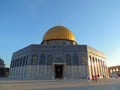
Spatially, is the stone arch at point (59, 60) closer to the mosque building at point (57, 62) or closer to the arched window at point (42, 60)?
the mosque building at point (57, 62)

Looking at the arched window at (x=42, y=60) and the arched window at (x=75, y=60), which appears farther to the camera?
the arched window at (x=75, y=60)

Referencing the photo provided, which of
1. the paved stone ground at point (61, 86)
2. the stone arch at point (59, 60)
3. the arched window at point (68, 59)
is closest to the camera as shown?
the paved stone ground at point (61, 86)

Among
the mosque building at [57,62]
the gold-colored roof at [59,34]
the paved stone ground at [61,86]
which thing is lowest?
the paved stone ground at [61,86]

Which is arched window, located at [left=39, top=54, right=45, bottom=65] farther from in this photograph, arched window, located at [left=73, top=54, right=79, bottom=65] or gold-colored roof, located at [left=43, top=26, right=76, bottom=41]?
gold-colored roof, located at [left=43, top=26, right=76, bottom=41]

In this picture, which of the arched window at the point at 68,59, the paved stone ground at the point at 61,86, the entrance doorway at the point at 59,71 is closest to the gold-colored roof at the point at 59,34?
the arched window at the point at 68,59

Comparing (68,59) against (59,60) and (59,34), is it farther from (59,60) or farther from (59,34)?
(59,34)

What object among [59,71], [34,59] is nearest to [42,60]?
[34,59]

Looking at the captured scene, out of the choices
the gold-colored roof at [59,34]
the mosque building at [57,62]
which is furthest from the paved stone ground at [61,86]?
the gold-colored roof at [59,34]

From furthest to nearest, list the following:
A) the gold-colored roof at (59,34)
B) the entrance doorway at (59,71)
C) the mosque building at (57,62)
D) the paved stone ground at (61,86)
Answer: the gold-colored roof at (59,34) < the entrance doorway at (59,71) < the mosque building at (57,62) < the paved stone ground at (61,86)

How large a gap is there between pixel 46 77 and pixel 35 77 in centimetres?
188

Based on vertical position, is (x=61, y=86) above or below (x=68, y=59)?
below

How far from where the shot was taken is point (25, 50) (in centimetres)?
2795

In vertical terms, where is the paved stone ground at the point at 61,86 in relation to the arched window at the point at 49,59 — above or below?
below

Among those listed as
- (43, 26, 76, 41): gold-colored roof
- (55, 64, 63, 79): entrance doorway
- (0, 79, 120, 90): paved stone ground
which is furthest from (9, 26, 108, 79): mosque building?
(0, 79, 120, 90): paved stone ground
